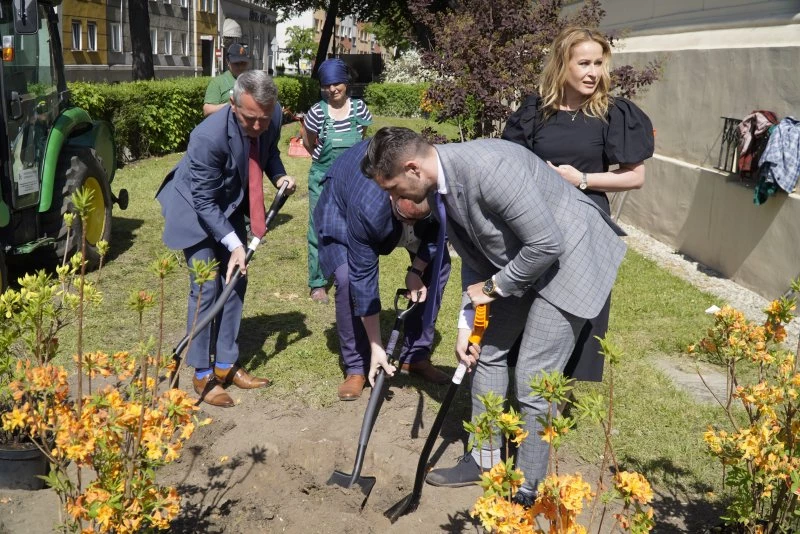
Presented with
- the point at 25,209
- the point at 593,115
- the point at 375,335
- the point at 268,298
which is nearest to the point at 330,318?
the point at 268,298

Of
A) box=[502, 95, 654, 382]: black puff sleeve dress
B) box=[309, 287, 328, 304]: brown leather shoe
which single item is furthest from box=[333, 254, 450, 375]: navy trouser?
box=[309, 287, 328, 304]: brown leather shoe

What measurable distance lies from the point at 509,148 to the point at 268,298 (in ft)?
12.6

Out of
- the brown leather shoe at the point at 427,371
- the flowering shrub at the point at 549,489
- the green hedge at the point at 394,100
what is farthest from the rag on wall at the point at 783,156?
the green hedge at the point at 394,100

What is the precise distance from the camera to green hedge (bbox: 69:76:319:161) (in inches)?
492

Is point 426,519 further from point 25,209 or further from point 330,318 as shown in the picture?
point 25,209

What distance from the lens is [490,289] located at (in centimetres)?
302

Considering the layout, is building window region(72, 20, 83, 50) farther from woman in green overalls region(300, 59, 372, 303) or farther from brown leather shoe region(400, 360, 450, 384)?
brown leather shoe region(400, 360, 450, 384)

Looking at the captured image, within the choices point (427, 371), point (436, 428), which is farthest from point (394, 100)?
point (436, 428)

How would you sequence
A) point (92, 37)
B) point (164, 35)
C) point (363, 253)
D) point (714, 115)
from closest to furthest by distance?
1. point (363, 253)
2. point (714, 115)
3. point (92, 37)
4. point (164, 35)

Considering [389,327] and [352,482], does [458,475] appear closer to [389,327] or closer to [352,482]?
[352,482]

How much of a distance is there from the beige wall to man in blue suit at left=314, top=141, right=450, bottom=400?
3.35 metres

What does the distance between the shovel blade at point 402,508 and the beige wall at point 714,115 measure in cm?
416

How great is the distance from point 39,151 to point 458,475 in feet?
15.7

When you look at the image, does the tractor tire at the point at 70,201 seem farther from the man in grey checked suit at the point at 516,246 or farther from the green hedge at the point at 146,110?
the green hedge at the point at 146,110
